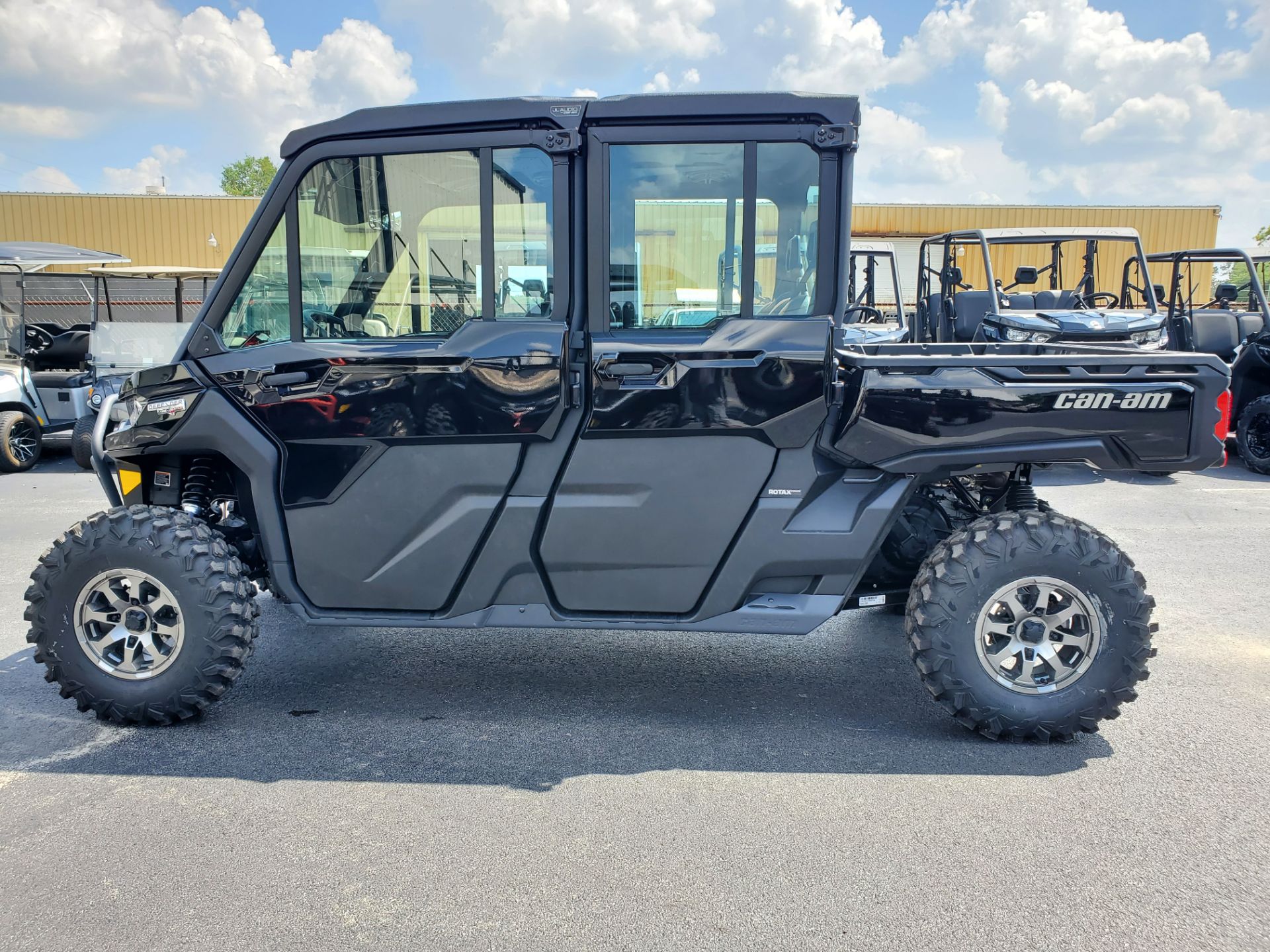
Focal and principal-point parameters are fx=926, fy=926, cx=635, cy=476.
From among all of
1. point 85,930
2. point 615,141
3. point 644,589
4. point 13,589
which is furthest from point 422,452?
point 13,589

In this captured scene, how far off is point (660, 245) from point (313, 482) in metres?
1.62

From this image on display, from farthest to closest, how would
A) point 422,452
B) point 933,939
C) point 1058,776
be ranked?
point 422,452, point 1058,776, point 933,939

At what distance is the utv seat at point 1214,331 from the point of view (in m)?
11.0

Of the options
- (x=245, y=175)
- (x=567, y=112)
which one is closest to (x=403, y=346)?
(x=567, y=112)

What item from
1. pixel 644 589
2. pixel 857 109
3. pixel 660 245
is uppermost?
pixel 857 109

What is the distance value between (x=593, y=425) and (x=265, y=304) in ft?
4.48

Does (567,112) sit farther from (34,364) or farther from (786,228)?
(34,364)

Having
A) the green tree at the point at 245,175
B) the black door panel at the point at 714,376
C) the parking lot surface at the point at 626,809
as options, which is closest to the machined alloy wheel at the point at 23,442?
the parking lot surface at the point at 626,809

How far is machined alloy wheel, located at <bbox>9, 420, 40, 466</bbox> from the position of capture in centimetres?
1023

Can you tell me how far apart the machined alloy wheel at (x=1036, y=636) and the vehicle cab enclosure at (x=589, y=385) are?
19.2 inches

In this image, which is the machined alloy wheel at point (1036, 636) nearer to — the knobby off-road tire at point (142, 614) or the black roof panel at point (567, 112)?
the black roof panel at point (567, 112)

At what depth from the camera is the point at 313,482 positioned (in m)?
3.61

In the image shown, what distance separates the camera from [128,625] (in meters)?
3.59

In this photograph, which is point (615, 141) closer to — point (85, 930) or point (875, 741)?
point (875, 741)
